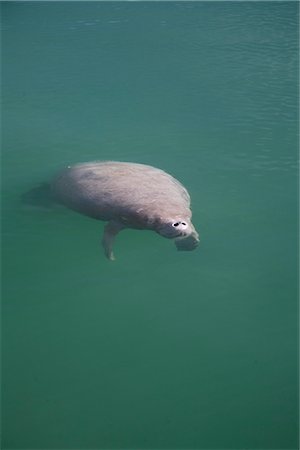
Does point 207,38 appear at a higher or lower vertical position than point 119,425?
higher

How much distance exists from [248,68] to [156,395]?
25.9 feet

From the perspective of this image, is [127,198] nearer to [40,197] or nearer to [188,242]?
[188,242]

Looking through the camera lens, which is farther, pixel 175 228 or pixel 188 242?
pixel 188 242

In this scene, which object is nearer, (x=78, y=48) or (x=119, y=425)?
(x=119, y=425)

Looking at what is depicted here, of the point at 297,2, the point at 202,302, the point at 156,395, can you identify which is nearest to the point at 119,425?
the point at 156,395

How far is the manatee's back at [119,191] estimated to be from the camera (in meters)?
5.68

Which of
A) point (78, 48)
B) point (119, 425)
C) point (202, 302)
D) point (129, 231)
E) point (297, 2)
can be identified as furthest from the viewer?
point (297, 2)

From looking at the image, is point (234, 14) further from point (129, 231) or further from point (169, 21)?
point (129, 231)

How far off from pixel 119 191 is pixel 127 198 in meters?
0.17

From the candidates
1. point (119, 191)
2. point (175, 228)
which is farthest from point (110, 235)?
point (175, 228)

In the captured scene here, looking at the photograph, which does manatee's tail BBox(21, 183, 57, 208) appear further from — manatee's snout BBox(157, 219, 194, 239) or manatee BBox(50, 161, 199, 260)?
manatee's snout BBox(157, 219, 194, 239)

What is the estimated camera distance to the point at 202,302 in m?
5.15

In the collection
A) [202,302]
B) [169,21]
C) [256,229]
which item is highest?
[169,21]

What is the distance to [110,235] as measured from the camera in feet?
18.4
